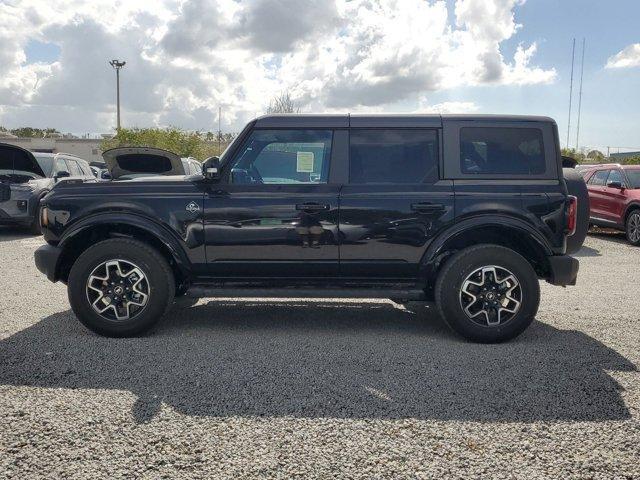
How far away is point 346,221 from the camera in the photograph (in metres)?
4.51

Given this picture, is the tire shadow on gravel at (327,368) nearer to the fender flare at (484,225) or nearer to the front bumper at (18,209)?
the fender flare at (484,225)

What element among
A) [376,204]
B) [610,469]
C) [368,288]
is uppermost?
[376,204]

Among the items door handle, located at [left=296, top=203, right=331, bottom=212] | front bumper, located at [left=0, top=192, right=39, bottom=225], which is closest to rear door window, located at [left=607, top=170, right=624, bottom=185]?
door handle, located at [left=296, top=203, right=331, bottom=212]

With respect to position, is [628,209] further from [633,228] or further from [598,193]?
[598,193]

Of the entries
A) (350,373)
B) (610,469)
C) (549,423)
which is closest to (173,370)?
(350,373)

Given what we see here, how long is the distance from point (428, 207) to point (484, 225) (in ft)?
1.56

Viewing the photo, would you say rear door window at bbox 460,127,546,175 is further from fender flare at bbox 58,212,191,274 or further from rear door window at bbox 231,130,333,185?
fender flare at bbox 58,212,191,274

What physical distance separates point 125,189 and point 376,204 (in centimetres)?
210

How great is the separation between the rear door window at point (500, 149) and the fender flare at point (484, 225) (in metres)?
0.40

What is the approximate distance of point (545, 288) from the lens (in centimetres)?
687

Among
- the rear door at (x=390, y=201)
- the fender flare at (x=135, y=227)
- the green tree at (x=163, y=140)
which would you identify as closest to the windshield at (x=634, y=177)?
the rear door at (x=390, y=201)

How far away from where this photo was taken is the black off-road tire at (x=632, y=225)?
1090 cm

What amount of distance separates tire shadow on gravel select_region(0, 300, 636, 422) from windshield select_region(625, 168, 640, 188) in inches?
307

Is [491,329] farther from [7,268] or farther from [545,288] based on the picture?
[7,268]
